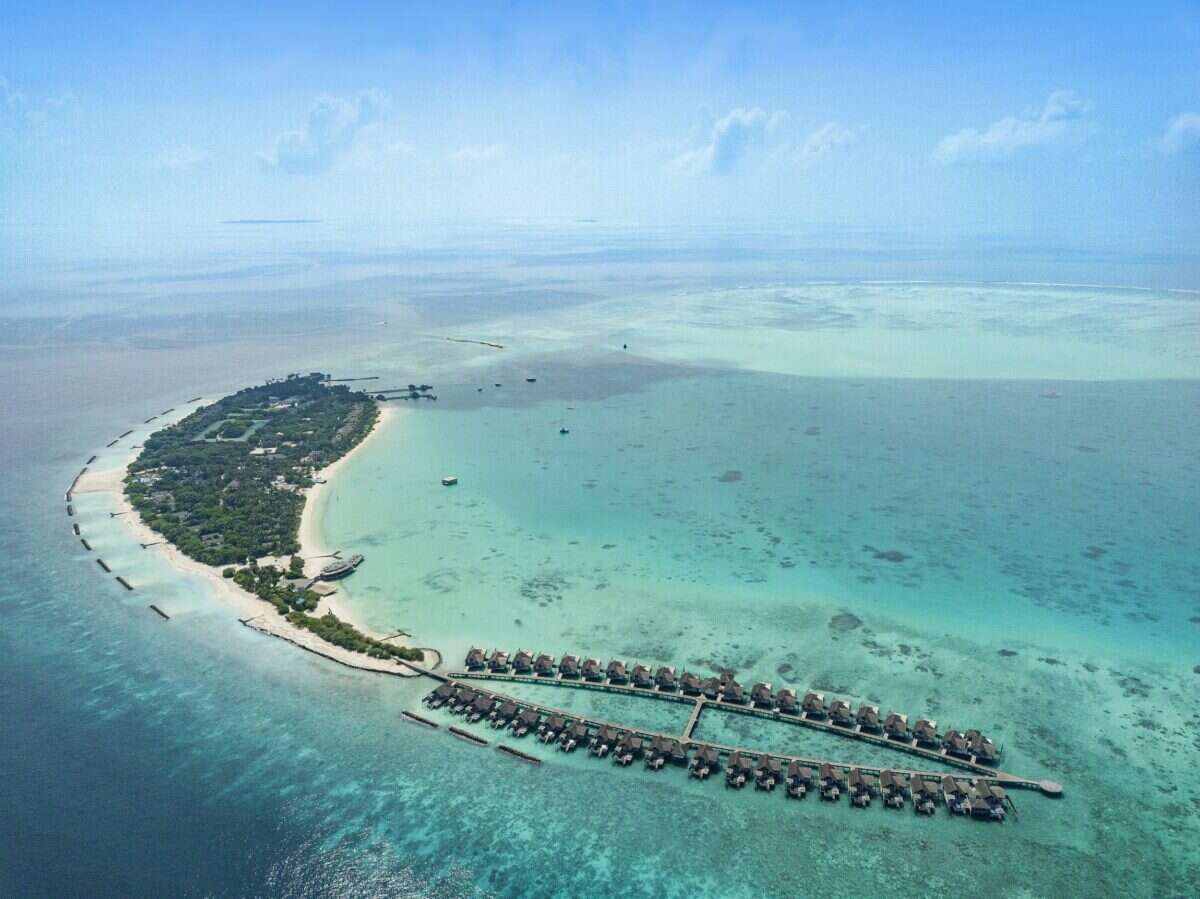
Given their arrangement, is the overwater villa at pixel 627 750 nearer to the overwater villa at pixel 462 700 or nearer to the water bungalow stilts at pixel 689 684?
the water bungalow stilts at pixel 689 684

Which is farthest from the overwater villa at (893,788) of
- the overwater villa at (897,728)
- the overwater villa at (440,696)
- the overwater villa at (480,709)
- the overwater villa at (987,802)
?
the overwater villa at (440,696)

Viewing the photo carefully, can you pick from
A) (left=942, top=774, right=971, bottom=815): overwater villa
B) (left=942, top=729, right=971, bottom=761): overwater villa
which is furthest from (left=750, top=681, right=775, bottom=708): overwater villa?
(left=942, top=774, right=971, bottom=815): overwater villa

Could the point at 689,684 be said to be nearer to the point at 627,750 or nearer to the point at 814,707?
the point at 627,750

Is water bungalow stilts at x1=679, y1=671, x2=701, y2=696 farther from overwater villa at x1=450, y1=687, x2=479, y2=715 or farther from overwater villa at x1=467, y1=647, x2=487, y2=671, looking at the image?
overwater villa at x1=467, y1=647, x2=487, y2=671

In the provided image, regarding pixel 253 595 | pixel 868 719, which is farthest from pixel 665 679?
pixel 253 595

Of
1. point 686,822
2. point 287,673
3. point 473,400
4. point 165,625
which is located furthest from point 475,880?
point 473,400

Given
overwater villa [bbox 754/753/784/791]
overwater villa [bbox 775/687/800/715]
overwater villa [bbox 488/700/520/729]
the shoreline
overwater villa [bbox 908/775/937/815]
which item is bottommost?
the shoreline
